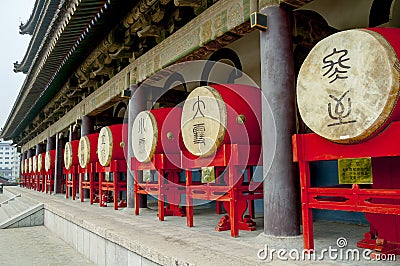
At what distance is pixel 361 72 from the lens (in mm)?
2676

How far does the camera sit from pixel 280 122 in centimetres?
366

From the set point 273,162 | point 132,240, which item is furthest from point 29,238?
point 273,162

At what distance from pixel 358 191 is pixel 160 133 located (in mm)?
3360

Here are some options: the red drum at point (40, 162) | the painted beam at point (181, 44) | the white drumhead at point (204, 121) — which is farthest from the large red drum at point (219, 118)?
the red drum at point (40, 162)

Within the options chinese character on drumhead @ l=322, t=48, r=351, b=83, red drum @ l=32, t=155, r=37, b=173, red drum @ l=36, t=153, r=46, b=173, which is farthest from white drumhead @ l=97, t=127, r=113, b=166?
red drum @ l=32, t=155, r=37, b=173

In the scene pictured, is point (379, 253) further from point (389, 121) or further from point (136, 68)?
point (136, 68)

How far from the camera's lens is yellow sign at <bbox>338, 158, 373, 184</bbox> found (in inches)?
125

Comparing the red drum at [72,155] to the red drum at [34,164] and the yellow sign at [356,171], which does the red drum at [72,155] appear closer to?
the red drum at [34,164]

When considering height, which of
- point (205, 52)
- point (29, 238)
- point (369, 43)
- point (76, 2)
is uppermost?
point (76, 2)

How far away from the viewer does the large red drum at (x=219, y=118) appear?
419 cm

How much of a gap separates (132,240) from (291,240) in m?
1.68

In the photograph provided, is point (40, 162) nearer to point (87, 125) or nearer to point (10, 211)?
point (10, 211)

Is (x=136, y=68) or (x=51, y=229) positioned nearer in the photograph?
(x=136, y=68)

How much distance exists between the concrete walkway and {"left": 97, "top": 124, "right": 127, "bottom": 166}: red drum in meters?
1.80
